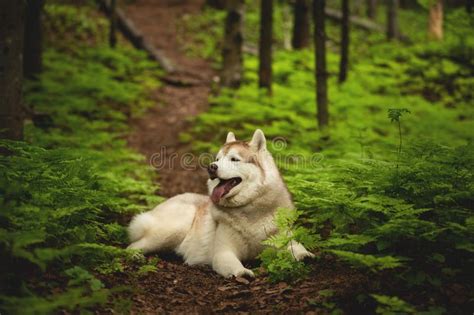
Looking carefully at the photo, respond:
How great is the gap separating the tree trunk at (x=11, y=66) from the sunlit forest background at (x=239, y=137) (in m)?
0.02

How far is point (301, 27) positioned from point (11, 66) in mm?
16298

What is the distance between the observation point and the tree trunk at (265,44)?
1413 centimetres

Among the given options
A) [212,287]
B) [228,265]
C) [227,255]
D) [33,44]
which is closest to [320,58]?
[227,255]

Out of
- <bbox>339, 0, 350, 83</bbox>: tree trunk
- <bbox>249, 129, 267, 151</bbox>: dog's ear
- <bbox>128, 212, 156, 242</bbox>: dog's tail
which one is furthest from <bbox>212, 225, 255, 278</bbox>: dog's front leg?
<bbox>339, 0, 350, 83</bbox>: tree trunk

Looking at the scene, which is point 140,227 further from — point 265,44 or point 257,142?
point 265,44

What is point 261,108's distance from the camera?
13.8m

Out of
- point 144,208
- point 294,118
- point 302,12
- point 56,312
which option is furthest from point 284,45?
point 56,312

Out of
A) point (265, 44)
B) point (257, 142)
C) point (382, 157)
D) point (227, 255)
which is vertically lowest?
point (227, 255)

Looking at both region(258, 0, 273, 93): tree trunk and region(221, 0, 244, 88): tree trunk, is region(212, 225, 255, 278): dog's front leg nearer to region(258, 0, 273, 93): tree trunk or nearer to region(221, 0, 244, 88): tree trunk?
region(258, 0, 273, 93): tree trunk

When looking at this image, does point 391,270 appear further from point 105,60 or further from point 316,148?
point 105,60

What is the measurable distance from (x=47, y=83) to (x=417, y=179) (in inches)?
515

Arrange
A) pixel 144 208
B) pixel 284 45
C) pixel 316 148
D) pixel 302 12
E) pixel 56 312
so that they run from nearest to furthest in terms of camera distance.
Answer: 1. pixel 56 312
2. pixel 144 208
3. pixel 316 148
4. pixel 302 12
5. pixel 284 45

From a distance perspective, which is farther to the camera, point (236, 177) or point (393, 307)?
point (236, 177)

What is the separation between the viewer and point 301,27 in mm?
21250
